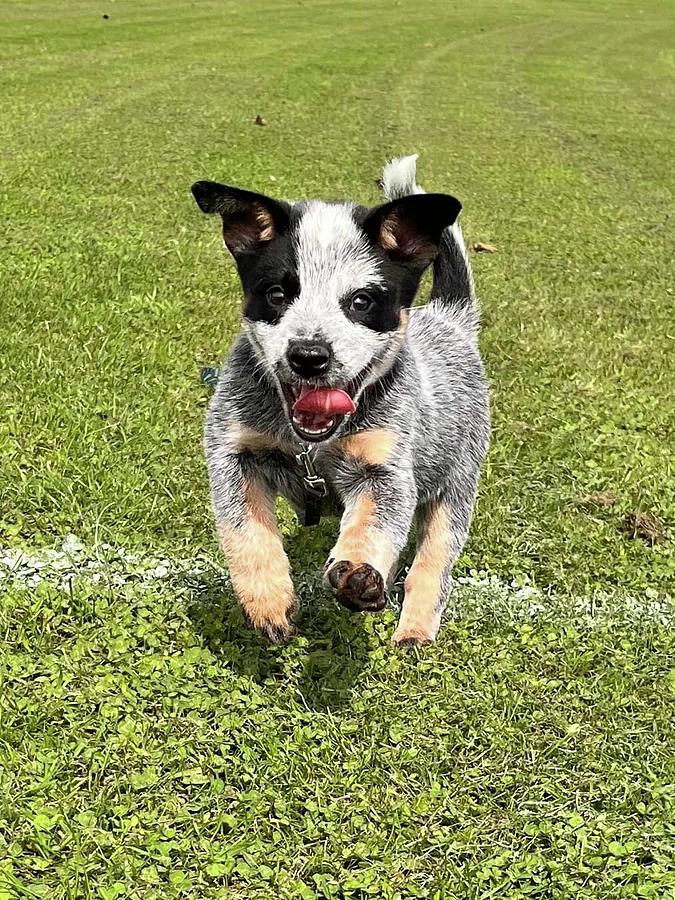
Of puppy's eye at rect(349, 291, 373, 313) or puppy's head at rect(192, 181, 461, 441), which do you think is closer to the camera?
puppy's head at rect(192, 181, 461, 441)

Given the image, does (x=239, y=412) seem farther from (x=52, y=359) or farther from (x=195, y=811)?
(x=52, y=359)

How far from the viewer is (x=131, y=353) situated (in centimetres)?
562

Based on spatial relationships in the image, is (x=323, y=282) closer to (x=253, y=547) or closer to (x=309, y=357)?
(x=309, y=357)

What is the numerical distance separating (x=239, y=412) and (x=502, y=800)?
1.66 metres

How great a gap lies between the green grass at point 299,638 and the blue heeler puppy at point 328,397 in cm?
43

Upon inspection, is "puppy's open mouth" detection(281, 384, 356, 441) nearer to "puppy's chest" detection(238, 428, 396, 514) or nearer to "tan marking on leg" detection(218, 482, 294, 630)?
"puppy's chest" detection(238, 428, 396, 514)

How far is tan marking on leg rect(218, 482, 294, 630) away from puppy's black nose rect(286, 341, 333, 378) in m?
0.60

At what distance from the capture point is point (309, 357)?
2922 mm

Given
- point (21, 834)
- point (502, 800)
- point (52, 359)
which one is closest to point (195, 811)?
point (21, 834)

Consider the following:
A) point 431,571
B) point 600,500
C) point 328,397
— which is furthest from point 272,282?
point 600,500

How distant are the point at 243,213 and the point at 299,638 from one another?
168 centimetres

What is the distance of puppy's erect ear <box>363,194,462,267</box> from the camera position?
3166 mm

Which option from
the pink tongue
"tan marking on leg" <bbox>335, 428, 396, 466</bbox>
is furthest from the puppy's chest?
the pink tongue

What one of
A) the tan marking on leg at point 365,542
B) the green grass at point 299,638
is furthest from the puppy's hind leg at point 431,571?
the tan marking on leg at point 365,542
